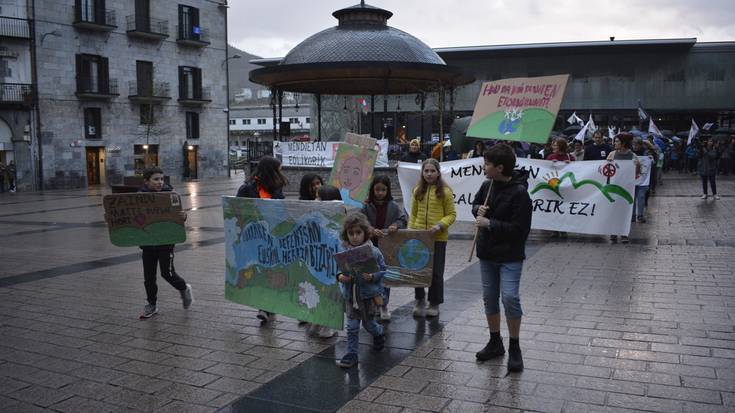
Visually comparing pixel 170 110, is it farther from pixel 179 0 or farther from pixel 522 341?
pixel 522 341

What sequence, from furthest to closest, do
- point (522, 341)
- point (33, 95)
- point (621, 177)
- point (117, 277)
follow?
point (33, 95), point (621, 177), point (117, 277), point (522, 341)

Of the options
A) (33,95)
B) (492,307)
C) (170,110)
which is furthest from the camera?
(170,110)

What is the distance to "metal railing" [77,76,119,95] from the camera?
35.7 meters

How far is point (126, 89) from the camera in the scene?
38.3 meters

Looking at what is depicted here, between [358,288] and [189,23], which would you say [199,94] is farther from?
[358,288]

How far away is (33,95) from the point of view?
33.2 m

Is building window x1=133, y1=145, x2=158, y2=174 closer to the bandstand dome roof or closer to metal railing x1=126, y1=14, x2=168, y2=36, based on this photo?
metal railing x1=126, y1=14, x2=168, y2=36

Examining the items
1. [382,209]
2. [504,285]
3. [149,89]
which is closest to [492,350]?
[504,285]

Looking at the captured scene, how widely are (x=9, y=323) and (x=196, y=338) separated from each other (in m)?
2.06

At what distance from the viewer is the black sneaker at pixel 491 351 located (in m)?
4.97

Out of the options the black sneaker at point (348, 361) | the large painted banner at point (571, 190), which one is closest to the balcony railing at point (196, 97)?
the large painted banner at point (571, 190)

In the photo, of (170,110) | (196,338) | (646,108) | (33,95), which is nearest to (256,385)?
(196,338)

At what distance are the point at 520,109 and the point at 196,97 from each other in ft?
124

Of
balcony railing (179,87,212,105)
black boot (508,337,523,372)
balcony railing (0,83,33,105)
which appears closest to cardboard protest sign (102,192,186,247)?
black boot (508,337,523,372)
